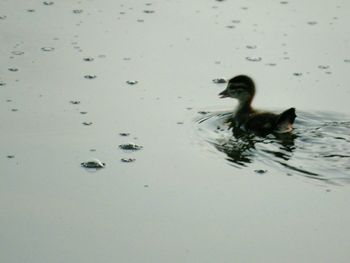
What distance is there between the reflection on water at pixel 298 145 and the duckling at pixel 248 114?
0.25ft

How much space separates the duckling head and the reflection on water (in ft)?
0.74

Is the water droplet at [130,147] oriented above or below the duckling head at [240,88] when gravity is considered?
below

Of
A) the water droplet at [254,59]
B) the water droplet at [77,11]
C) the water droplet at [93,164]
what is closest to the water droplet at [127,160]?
the water droplet at [93,164]

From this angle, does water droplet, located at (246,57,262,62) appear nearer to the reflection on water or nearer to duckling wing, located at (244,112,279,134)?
the reflection on water

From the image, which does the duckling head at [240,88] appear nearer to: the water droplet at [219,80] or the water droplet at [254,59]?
the water droplet at [219,80]

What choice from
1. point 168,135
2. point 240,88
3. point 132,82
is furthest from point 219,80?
point 168,135

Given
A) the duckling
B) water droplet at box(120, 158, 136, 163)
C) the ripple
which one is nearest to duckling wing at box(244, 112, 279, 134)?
the duckling

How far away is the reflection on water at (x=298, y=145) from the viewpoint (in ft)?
23.4

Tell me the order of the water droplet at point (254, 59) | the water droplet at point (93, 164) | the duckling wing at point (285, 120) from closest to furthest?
the water droplet at point (93, 164) < the duckling wing at point (285, 120) < the water droplet at point (254, 59)

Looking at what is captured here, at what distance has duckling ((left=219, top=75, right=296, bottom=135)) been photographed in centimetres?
793

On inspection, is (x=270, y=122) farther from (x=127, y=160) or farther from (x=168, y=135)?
(x=127, y=160)

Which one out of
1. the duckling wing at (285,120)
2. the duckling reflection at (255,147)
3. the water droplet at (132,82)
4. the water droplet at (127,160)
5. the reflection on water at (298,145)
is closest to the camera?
the water droplet at (127,160)

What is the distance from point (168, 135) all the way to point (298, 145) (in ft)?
3.87

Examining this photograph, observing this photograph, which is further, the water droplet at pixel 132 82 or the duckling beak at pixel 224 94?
the water droplet at pixel 132 82
